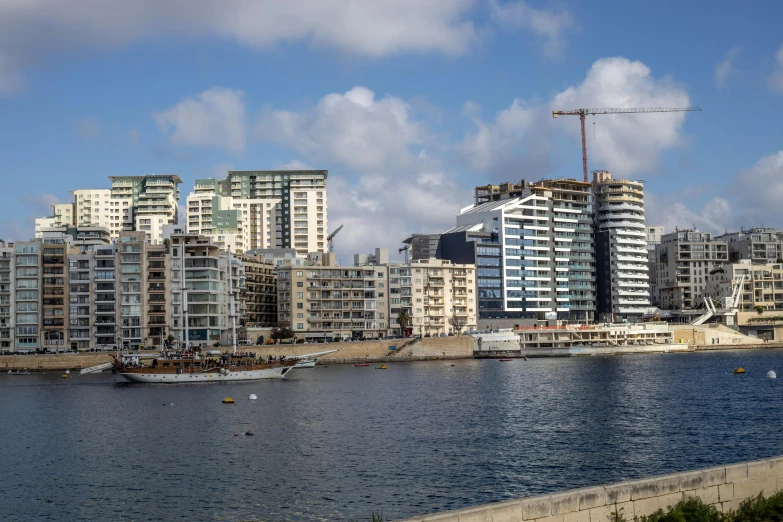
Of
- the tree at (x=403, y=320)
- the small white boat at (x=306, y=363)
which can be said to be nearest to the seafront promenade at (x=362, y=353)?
the small white boat at (x=306, y=363)

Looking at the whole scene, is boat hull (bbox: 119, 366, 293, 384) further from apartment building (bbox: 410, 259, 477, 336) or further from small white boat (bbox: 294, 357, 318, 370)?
apartment building (bbox: 410, 259, 477, 336)

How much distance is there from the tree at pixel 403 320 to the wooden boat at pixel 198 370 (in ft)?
217

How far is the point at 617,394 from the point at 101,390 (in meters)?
60.6

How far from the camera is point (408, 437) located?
6078 centimetres

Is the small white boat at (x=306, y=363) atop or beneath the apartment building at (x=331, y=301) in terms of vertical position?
beneath

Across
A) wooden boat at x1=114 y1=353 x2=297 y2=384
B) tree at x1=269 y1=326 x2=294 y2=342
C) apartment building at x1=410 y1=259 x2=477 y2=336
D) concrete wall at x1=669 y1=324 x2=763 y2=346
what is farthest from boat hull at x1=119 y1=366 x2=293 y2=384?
concrete wall at x1=669 y1=324 x2=763 y2=346

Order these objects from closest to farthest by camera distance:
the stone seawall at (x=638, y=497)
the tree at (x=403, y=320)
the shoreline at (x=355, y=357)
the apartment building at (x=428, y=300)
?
the stone seawall at (x=638, y=497) < the shoreline at (x=355, y=357) < the tree at (x=403, y=320) < the apartment building at (x=428, y=300)

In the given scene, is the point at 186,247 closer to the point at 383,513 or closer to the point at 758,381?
the point at 758,381

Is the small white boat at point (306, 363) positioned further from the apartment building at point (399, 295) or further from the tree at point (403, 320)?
the apartment building at point (399, 295)

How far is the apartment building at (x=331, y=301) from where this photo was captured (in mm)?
181125

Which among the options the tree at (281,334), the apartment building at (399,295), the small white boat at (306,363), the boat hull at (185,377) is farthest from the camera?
the apartment building at (399,295)

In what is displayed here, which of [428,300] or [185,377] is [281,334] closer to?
[428,300]

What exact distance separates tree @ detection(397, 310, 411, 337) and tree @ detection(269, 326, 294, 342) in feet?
79.8

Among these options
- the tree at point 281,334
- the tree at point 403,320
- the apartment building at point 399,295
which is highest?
the apartment building at point 399,295
